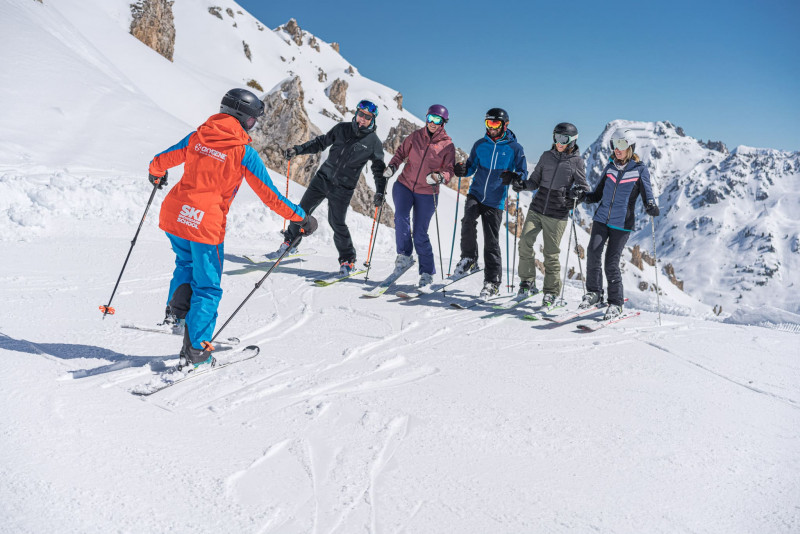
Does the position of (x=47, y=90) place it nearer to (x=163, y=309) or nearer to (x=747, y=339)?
(x=163, y=309)

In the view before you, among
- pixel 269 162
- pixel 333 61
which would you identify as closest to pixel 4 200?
pixel 269 162

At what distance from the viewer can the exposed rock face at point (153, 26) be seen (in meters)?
41.5

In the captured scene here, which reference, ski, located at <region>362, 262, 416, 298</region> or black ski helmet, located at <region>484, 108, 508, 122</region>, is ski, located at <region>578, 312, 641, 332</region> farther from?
black ski helmet, located at <region>484, 108, 508, 122</region>

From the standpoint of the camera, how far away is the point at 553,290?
23.0 ft

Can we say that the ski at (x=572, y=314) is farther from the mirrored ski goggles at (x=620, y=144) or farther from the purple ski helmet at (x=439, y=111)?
the purple ski helmet at (x=439, y=111)

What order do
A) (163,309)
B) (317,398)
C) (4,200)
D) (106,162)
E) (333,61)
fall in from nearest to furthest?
(317,398) → (163,309) → (4,200) → (106,162) → (333,61)

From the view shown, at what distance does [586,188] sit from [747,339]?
285 centimetres

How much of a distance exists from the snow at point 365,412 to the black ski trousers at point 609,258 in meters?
0.47

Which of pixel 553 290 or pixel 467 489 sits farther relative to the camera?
pixel 553 290

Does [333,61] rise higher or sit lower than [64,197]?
higher

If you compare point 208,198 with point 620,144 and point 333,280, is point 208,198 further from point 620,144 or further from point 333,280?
point 620,144

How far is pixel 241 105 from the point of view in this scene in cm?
373

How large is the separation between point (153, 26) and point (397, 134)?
35500 mm

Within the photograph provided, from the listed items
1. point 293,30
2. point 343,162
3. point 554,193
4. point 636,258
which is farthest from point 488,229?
point 636,258
